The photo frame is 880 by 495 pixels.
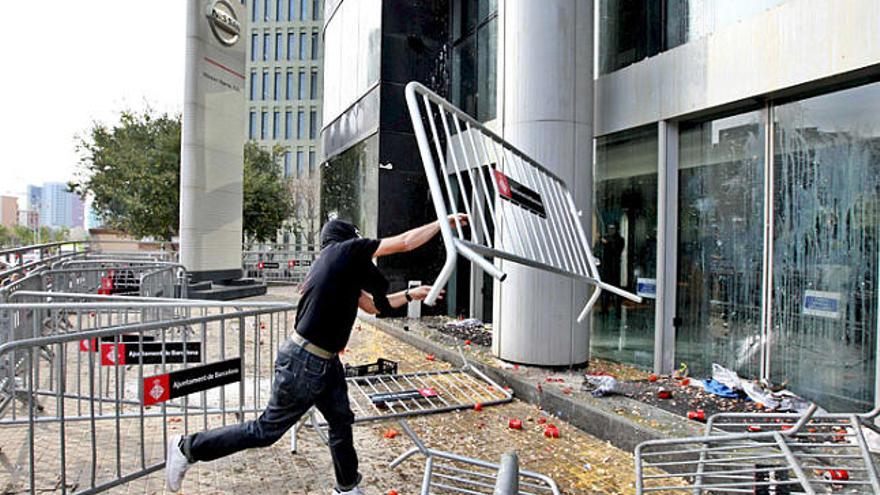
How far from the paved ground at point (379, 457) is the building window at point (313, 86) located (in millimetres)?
59210

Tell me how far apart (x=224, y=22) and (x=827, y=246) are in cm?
1608

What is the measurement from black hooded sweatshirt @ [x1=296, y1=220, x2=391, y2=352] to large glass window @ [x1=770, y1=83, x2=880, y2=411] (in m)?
4.37

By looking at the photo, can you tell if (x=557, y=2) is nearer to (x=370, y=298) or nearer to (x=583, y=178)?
(x=583, y=178)

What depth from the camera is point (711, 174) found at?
21.5ft

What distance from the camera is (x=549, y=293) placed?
703 cm

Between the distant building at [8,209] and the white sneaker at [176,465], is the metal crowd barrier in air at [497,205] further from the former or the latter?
the distant building at [8,209]

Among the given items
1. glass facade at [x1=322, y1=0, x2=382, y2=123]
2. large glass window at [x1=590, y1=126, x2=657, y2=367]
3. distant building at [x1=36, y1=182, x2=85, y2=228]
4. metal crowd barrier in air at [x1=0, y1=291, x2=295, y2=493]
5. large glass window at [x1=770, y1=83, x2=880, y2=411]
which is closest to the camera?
metal crowd barrier in air at [x1=0, y1=291, x2=295, y2=493]

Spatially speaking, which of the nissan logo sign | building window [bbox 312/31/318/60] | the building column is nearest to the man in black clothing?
the building column

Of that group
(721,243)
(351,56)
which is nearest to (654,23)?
(721,243)

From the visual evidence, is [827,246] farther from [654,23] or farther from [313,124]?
[313,124]

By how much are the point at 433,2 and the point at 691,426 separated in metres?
11.0

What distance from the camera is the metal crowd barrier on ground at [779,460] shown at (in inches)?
94.6

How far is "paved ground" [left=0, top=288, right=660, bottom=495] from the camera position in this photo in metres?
4.10

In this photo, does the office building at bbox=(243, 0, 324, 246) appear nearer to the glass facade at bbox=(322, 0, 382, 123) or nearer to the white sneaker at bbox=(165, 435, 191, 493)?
the glass facade at bbox=(322, 0, 382, 123)
